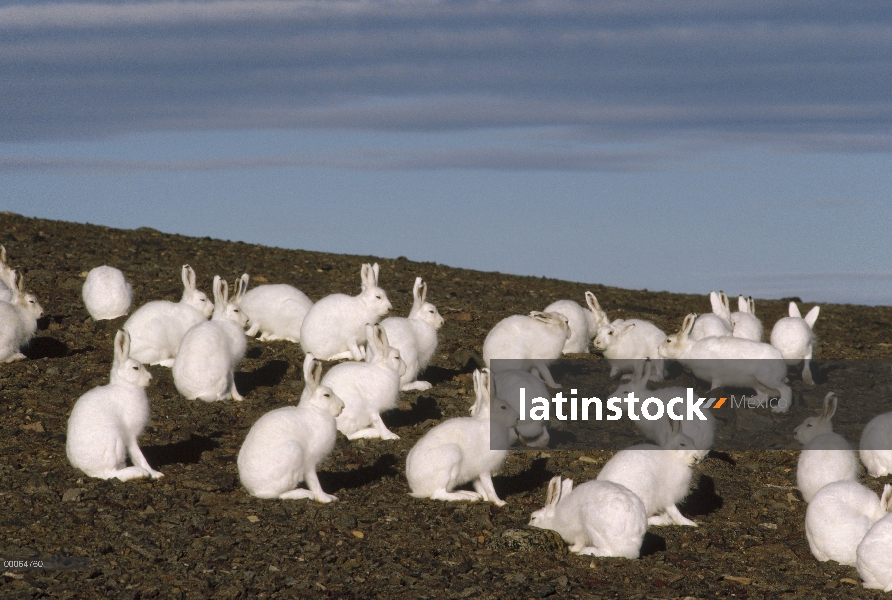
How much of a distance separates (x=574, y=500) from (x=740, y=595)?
152cm

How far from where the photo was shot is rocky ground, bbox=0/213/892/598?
7977 mm

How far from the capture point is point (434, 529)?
9.31m

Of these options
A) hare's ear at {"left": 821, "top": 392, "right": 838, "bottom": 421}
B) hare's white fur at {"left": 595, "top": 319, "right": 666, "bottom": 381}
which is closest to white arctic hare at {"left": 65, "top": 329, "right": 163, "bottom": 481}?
hare's ear at {"left": 821, "top": 392, "right": 838, "bottom": 421}

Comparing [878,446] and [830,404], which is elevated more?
[830,404]

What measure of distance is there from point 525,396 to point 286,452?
→ 3.50 metres

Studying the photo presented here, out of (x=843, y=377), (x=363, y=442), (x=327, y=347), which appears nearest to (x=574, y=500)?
(x=363, y=442)

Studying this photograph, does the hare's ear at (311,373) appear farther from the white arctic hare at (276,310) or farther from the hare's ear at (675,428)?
the white arctic hare at (276,310)

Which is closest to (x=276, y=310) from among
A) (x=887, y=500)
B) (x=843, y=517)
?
(x=843, y=517)

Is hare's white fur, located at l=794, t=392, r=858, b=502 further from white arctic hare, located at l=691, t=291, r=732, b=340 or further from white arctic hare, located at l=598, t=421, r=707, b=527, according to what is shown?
white arctic hare, located at l=691, t=291, r=732, b=340

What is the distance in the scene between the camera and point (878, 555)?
27.2 ft

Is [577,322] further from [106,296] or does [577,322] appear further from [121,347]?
[121,347]

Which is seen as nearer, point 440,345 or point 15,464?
point 15,464

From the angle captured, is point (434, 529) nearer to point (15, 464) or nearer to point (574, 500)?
point (574, 500)

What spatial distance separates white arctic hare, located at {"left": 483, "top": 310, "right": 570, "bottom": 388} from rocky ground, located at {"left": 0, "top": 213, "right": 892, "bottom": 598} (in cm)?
80
